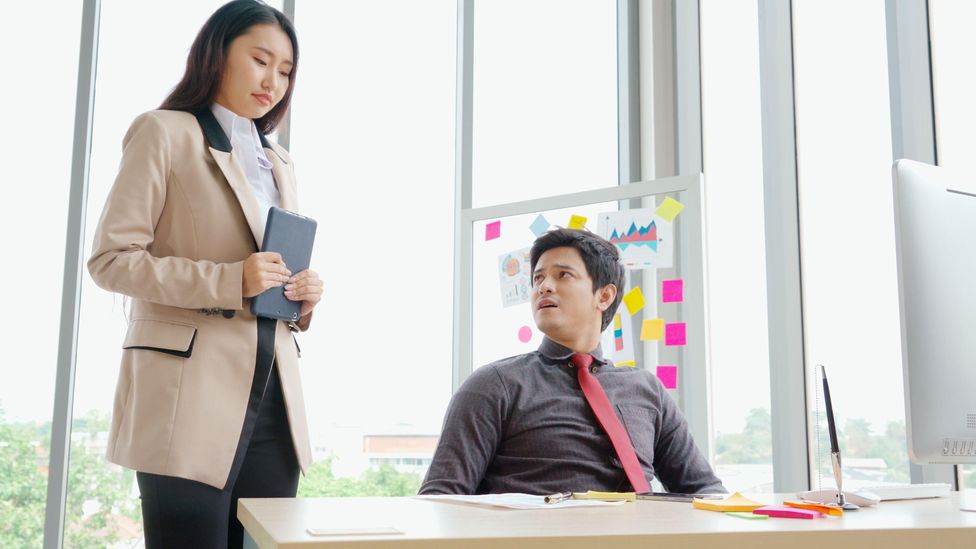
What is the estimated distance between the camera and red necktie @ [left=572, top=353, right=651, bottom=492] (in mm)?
1651

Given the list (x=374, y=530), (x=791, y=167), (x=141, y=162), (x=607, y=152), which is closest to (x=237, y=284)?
(x=141, y=162)

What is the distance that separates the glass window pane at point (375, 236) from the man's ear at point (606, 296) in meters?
1.23

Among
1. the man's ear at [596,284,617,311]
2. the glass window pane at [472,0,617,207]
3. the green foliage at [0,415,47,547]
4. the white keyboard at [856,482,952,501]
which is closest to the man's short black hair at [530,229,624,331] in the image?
the man's ear at [596,284,617,311]

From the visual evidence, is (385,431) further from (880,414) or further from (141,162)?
(141,162)

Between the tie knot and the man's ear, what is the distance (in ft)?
0.71

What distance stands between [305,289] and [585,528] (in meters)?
0.86

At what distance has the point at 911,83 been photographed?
2371mm

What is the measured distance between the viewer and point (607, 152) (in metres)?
3.38

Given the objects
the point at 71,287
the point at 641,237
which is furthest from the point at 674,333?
the point at 71,287

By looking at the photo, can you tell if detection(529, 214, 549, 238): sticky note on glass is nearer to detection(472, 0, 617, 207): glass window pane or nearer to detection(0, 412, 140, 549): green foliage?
detection(472, 0, 617, 207): glass window pane

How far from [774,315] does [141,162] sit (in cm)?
194

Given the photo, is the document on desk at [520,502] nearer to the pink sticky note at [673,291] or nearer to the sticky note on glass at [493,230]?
the pink sticky note at [673,291]

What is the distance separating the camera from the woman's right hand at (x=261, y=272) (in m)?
1.42

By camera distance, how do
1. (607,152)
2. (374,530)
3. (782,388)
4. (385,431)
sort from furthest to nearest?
(607,152) → (385,431) → (782,388) → (374,530)
